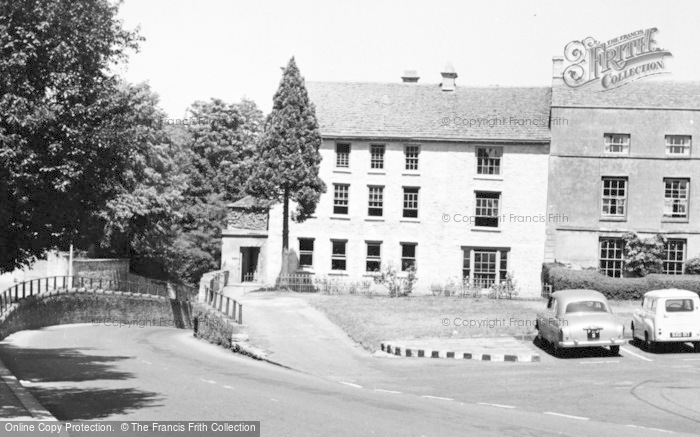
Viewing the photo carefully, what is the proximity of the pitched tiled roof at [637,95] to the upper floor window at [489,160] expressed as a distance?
396 centimetres

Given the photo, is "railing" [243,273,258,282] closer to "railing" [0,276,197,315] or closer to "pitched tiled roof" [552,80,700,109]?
"railing" [0,276,197,315]

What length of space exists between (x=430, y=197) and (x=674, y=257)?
12.9 metres

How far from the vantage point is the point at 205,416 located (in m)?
17.1

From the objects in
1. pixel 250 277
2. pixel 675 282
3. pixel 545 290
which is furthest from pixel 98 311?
pixel 675 282

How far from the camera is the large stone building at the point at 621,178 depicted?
49062mm

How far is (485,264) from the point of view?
51125 mm

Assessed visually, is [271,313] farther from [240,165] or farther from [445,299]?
[240,165]

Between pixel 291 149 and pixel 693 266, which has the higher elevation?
pixel 291 149

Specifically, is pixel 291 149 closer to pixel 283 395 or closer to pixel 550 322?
pixel 550 322

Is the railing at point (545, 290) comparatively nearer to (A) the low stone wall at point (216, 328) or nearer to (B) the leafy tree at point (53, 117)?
(A) the low stone wall at point (216, 328)

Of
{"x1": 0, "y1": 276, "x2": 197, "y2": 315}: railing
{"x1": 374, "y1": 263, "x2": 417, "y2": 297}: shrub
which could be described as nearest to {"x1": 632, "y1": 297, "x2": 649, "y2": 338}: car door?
{"x1": 374, "y1": 263, "x2": 417, "y2": 297}: shrub

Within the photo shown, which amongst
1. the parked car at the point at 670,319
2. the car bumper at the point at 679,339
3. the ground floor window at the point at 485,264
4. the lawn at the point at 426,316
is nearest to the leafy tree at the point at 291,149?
the lawn at the point at 426,316

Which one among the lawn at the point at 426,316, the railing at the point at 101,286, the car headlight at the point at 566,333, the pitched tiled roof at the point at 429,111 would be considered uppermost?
the pitched tiled roof at the point at 429,111

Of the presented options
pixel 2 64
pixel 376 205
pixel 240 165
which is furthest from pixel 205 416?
pixel 240 165
